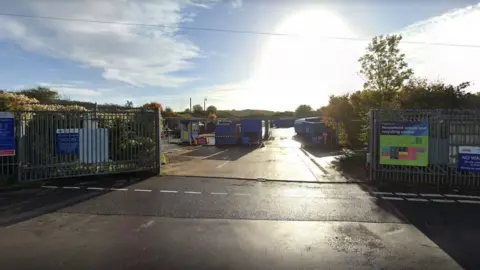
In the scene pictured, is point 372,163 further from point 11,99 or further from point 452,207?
point 11,99

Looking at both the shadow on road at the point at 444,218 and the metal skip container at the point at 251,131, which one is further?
the metal skip container at the point at 251,131

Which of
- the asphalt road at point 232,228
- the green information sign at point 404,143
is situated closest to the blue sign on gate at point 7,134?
the asphalt road at point 232,228

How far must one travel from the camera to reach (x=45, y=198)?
8.15 m

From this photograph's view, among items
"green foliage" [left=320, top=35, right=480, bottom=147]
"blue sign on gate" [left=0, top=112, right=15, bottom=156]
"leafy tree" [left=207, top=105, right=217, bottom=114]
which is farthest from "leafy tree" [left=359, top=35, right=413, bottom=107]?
"leafy tree" [left=207, top=105, right=217, bottom=114]

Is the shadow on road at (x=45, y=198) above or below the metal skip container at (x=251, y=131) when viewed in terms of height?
below

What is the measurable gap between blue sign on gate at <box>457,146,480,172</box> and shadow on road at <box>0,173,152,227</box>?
30.9 feet

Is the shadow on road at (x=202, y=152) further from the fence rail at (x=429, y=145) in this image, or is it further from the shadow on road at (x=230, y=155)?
the fence rail at (x=429, y=145)

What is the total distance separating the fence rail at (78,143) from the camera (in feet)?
32.0

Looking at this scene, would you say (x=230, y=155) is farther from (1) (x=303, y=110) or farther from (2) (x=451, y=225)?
(1) (x=303, y=110)

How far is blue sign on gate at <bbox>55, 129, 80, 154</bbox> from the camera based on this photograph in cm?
1016

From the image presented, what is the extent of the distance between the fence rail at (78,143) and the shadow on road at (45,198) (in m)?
0.45

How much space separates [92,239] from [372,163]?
827 cm

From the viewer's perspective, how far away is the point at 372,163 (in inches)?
412

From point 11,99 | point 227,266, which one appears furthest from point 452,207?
point 11,99
